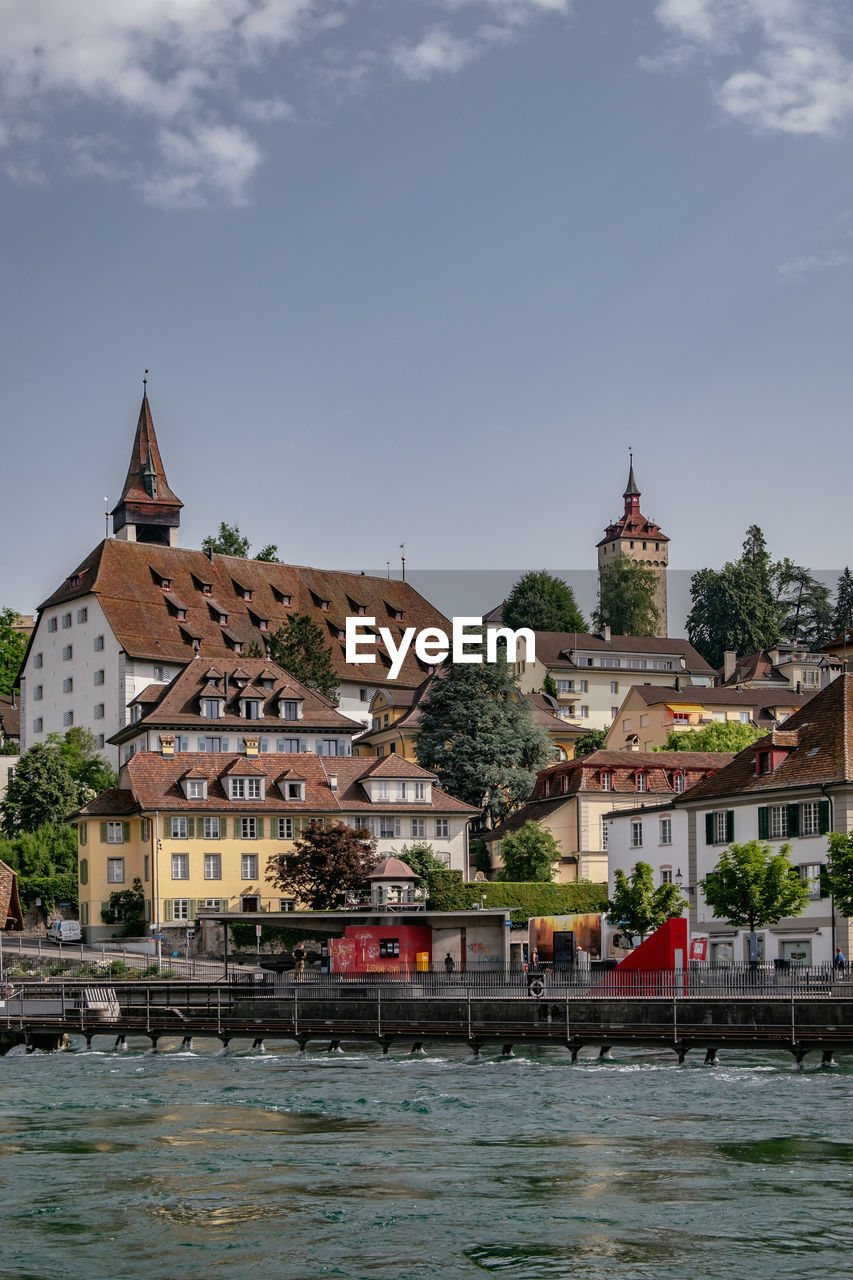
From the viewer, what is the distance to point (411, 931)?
6750 centimetres

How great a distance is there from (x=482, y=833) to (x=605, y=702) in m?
51.3

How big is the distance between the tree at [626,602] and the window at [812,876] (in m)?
114

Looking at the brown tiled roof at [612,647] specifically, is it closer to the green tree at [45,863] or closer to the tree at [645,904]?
the green tree at [45,863]

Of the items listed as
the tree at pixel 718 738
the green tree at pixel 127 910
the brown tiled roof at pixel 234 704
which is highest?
the brown tiled roof at pixel 234 704

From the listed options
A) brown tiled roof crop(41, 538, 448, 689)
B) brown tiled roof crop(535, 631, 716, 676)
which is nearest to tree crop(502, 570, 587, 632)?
brown tiled roof crop(535, 631, 716, 676)

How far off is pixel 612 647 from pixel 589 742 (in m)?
31.3

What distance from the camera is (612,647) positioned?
517 ft

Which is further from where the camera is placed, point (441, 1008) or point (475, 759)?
point (475, 759)

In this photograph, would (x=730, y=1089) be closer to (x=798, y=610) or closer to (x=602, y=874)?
(x=602, y=874)

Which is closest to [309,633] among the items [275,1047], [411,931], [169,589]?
[169,589]

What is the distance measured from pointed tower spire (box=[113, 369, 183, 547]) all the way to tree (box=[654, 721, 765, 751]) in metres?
55.8

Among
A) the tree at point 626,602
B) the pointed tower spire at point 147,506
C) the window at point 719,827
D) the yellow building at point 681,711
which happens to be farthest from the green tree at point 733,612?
the window at point 719,827

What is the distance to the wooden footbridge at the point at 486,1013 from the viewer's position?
44875 mm

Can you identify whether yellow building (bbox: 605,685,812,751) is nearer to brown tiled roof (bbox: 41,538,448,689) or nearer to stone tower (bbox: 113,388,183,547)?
brown tiled roof (bbox: 41,538,448,689)
